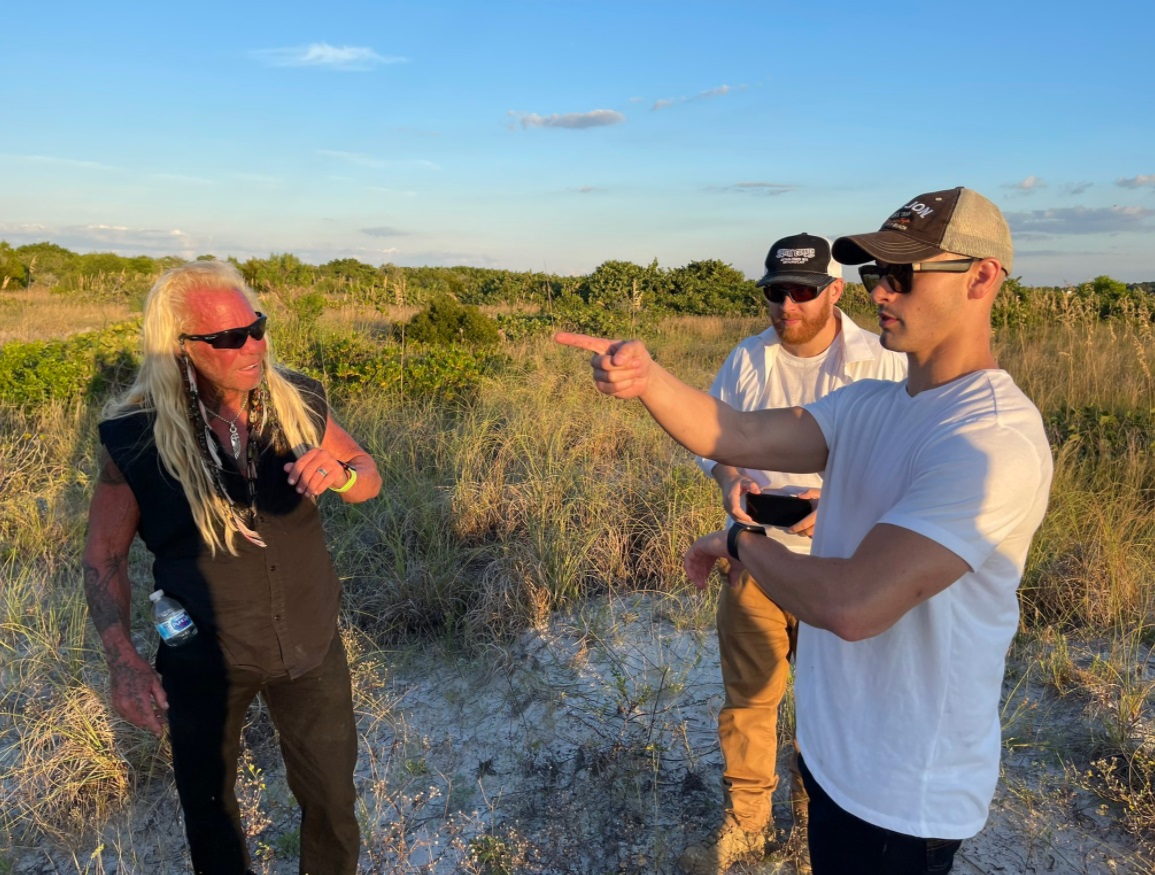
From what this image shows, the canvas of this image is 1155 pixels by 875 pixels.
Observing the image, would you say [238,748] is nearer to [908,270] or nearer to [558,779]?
[558,779]

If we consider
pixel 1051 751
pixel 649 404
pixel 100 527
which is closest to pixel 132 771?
pixel 100 527

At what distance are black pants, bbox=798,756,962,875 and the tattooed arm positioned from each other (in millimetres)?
1767

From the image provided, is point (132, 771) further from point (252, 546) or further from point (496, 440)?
point (496, 440)

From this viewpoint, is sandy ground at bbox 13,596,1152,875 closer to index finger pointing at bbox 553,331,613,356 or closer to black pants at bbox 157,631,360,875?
black pants at bbox 157,631,360,875

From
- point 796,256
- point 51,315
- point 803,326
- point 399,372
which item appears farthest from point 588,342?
point 51,315

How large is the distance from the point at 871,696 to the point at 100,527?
2.06 meters

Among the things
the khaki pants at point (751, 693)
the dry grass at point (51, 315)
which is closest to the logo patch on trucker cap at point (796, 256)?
the khaki pants at point (751, 693)

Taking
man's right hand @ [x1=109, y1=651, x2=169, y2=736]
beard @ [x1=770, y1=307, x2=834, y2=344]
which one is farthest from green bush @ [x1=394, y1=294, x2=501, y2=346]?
man's right hand @ [x1=109, y1=651, x2=169, y2=736]

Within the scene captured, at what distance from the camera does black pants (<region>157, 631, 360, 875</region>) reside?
2.17 m

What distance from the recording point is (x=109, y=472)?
6.98 ft

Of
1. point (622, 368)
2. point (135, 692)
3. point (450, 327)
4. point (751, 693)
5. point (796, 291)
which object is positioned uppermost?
point (796, 291)

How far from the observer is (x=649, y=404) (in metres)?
1.85

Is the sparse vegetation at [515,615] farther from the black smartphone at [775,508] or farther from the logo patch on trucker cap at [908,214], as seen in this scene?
the logo patch on trucker cap at [908,214]

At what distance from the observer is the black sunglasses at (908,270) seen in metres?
1.47
